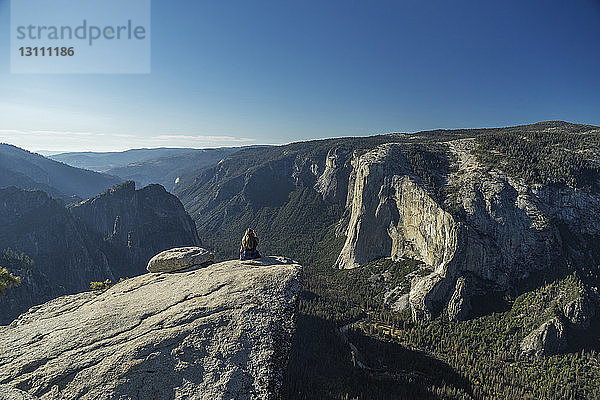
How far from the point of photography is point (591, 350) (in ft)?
222

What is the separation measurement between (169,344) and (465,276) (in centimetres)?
10104

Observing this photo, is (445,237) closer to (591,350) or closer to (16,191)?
(591,350)

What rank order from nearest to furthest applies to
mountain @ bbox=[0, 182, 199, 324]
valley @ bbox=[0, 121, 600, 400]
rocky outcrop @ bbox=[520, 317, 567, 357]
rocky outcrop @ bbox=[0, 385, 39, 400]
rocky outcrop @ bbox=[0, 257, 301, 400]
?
rocky outcrop @ bbox=[0, 385, 39, 400]
rocky outcrop @ bbox=[0, 257, 301, 400]
valley @ bbox=[0, 121, 600, 400]
rocky outcrop @ bbox=[520, 317, 567, 357]
mountain @ bbox=[0, 182, 199, 324]

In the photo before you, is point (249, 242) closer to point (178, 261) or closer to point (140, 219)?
point (178, 261)

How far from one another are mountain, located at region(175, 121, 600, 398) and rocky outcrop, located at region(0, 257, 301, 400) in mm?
49455

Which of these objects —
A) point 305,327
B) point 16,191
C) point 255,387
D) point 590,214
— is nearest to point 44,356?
point 255,387

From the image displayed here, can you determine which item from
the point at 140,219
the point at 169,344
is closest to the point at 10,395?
the point at 169,344

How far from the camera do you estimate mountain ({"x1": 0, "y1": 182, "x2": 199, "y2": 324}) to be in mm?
93188

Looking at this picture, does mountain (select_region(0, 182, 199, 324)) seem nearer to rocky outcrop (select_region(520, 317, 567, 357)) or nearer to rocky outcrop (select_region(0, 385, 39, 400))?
rocky outcrop (select_region(0, 385, 39, 400))

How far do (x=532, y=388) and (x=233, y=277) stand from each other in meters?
84.6

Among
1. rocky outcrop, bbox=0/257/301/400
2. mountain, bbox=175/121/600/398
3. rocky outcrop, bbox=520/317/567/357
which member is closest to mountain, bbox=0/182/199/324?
mountain, bbox=175/121/600/398

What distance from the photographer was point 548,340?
70875 mm

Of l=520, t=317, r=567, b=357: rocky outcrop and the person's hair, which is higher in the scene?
the person's hair

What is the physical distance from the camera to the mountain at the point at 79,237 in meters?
93.2
